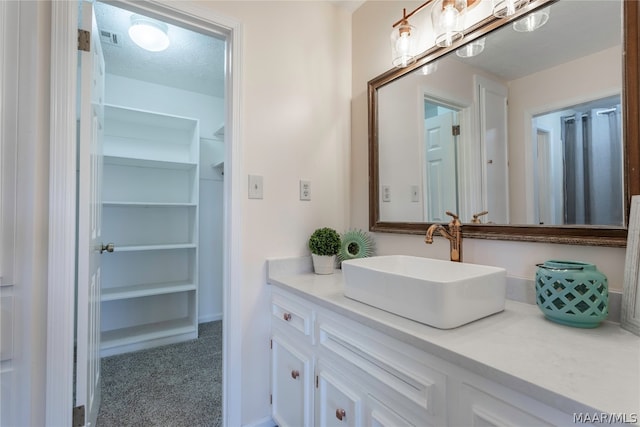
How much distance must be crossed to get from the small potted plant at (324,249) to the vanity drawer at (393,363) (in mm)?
497

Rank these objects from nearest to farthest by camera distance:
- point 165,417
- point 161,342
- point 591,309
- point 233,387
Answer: point 591,309 < point 233,387 < point 165,417 < point 161,342

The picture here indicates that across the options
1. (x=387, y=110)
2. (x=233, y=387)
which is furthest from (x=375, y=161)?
(x=233, y=387)

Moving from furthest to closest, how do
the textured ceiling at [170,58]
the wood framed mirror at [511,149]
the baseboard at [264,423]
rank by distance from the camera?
the textured ceiling at [170,58], the baseboard at [264,423], the wood framed mirror at [511,149]

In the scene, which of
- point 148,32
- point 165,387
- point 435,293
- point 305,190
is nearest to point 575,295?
point 435,293

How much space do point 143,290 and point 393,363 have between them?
2373 millimetres

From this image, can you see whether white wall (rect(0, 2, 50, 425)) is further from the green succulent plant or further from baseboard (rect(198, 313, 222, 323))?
baseboard (rect(198, 313, 222, 323))

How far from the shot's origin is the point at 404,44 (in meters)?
1.40

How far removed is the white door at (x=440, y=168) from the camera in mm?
1329

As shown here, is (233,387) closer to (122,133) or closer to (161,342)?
(161,342)

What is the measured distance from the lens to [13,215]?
1.02 m

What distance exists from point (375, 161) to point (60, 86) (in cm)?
144

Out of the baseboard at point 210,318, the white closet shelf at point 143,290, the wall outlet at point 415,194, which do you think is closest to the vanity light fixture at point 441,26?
the wall outlet at point 415,194

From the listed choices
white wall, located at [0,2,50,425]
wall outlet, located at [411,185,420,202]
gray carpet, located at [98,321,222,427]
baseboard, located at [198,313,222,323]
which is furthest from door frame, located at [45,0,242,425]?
baseboard, located at [198,313,222,323]

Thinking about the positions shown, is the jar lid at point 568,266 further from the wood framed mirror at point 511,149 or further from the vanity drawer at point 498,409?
the vanity drawer at point 498,409
